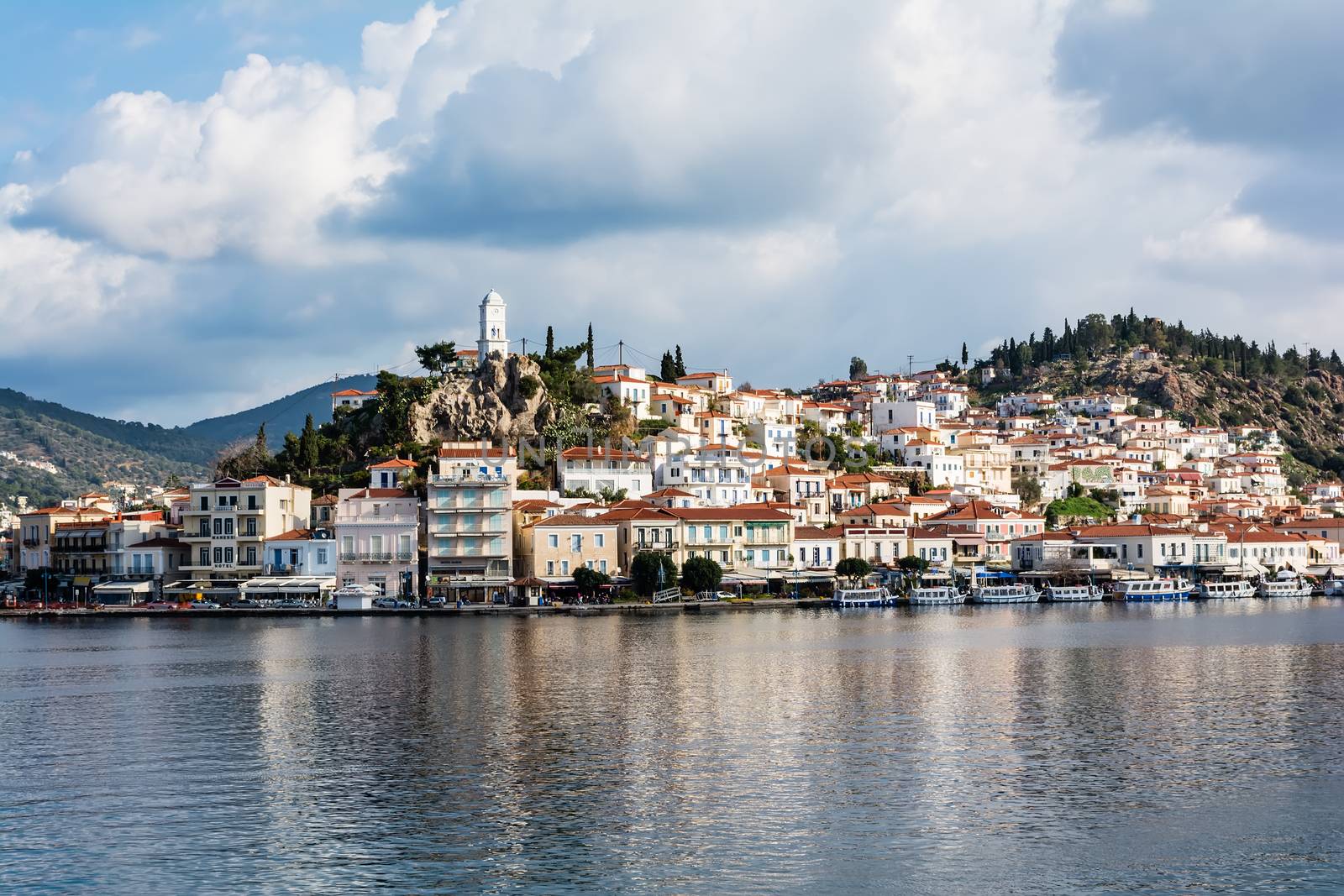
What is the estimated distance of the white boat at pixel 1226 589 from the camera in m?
107

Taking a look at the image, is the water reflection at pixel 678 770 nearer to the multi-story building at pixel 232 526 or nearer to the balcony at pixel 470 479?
the balcony at pixel 470 479

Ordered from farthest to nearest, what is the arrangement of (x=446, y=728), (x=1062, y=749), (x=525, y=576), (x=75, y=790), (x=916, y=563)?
(x=916, y=563) < (x=525, y=576) < (x=446, y=728) < (x=1062, y=749) < (x=75, y=790)

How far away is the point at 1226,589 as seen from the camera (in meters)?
108

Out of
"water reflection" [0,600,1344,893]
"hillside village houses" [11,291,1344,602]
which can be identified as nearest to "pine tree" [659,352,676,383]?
"hillside village houses" [11,291,1344,602]

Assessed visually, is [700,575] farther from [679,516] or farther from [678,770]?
[678,770]

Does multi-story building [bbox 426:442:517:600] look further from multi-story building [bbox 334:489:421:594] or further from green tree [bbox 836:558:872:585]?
green tree [bbox 836:558:872:585]

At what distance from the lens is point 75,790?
30422 millimetres

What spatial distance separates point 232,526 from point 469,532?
1650 centimetres

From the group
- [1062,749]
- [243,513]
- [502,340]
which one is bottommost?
[1062,749]

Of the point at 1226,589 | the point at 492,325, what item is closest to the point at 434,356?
the point at 492,325

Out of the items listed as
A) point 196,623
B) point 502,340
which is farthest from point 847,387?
point 196,623

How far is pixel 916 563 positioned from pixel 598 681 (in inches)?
2250

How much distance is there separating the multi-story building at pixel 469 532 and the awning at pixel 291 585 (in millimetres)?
6484

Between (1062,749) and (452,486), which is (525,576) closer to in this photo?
(452,486)
